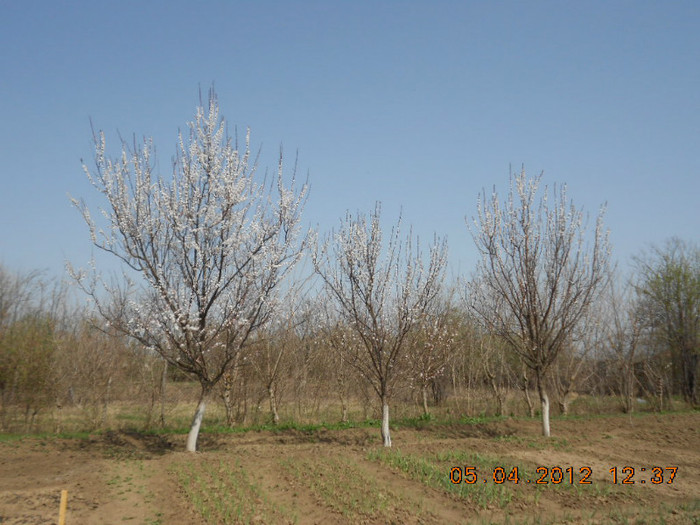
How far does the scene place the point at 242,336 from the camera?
433 inches

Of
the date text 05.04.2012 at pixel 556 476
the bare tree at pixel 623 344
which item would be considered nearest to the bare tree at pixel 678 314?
the bare tree at pixel 623 344

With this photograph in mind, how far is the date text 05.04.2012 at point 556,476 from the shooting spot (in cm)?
896

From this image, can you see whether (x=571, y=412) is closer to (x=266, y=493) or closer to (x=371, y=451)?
(x=371, y=451)

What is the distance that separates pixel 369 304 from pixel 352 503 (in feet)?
16.6

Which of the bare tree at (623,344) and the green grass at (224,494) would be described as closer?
the green grass at (224,494)

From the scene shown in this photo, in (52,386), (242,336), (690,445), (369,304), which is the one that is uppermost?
(369,304)

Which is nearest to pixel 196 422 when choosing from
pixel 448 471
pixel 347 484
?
pixel 347 484

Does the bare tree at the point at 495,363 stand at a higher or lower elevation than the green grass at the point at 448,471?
higher

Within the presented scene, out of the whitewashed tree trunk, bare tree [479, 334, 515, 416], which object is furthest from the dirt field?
bare tree [479, 334, 515, 416]

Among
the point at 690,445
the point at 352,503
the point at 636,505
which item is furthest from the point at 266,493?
the point at 690,445

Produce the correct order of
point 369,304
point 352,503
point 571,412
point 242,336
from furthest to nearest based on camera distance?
1. point 571,412
2. point 369,304
3. point 242,336
4. point 352,503

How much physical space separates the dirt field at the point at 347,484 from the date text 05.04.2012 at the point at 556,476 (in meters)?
0.04

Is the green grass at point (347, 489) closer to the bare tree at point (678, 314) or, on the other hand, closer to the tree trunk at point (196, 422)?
the tree trunk at point (196, 422)

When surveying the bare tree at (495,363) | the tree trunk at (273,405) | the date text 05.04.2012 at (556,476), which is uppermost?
the bare tree at (495,363)
